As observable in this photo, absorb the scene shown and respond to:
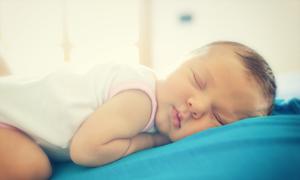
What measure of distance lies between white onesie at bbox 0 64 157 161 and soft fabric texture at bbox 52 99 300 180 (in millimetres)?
102

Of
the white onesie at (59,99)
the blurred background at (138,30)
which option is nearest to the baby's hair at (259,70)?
the white onesie at (59,99)

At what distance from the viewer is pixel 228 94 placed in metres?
0.75

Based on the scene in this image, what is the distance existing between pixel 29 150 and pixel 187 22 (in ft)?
7.80

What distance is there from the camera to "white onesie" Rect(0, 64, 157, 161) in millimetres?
697

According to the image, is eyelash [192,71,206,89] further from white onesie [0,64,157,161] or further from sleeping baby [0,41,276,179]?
white onesie [0,64,157,161]

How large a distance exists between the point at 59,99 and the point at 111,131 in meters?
0.17

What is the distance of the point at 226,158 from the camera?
53 centimetres

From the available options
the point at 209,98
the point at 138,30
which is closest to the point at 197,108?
the point at 209,98

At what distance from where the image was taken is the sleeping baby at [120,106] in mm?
640

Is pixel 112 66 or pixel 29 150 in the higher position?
pixel 112 66

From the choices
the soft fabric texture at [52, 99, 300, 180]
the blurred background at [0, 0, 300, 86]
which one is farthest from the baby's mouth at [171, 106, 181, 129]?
the blurred background at [0, 0, 300, 86]

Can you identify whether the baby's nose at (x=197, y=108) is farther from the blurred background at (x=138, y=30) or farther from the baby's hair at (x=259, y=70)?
the blurred background at (x=138, y=30)

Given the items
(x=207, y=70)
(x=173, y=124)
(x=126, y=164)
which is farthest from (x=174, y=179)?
(x=207, y=70)

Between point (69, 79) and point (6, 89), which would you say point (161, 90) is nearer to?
point (69, 79)
